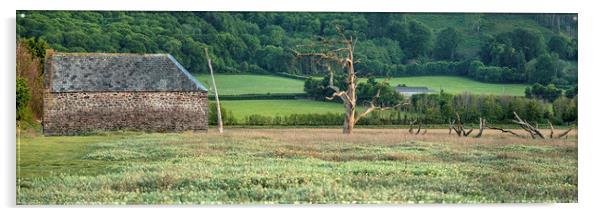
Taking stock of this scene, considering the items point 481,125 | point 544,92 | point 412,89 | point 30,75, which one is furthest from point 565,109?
point 30,75

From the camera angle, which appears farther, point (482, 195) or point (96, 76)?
point (96, 76)

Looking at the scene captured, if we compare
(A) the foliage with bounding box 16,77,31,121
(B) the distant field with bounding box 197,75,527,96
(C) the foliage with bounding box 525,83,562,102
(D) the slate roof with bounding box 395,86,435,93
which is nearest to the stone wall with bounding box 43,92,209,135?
(B) the distant field with bounding box 197,75,527,96

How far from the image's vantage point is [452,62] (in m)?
19.2

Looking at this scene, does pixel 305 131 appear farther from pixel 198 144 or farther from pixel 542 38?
pixel 542 38

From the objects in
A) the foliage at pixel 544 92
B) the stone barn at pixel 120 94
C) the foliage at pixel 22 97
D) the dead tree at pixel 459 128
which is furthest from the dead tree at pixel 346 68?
the foliage at pixel 22 97

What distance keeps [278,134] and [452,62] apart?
3.35 m

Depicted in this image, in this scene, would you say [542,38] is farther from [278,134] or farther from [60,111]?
[60,111]

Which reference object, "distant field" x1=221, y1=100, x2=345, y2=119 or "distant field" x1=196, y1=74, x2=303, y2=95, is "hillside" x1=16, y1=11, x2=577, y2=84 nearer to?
"distant field" x1=196, y1=74, x2=303, y2=95

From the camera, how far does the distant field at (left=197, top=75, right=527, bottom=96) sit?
18.9 meters

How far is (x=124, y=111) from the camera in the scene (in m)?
18.8

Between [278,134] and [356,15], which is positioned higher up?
[356,15]
